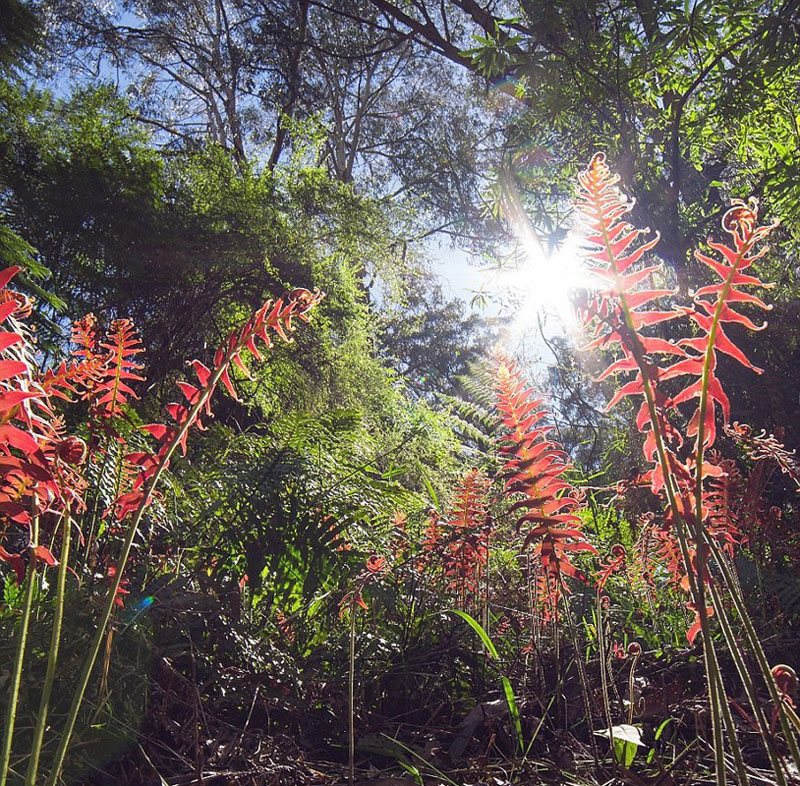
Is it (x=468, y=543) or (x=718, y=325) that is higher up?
(x=718, y=325)

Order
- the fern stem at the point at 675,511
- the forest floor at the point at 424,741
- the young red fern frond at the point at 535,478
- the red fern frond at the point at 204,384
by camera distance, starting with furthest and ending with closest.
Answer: the forest floor at the point at 424,741 < the young red fern frond at the point at 535,478 < the red fern frond at the point at 204,384 < the fern stem at the point at 675,511

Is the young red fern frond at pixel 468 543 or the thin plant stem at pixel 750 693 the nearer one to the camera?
the thin plant stem at pixel 750 693

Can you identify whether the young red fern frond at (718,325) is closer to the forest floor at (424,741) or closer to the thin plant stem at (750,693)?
the thin plant stem at (750,693)

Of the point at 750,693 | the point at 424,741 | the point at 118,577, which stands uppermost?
the point at 118,577

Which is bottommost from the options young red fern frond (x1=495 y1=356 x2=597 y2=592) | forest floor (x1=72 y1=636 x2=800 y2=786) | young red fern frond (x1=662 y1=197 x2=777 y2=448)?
forest floor (x1=72 y1=636 x2=800 y2=786)

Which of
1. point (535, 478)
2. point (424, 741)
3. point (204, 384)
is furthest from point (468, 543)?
point (204, 384)

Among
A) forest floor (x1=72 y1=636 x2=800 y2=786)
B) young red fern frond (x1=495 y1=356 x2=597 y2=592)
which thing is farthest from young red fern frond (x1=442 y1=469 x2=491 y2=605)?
young red fern frond (x1=495 y1=356 x2=597 y2=592)

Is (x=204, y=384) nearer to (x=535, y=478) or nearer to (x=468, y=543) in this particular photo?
(x=535, y=478)

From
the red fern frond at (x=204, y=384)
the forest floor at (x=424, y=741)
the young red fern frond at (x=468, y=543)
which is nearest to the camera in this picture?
the red fern frond at (x=204, y=384)

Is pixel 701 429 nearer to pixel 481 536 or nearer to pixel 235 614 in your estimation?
pixel 481 536

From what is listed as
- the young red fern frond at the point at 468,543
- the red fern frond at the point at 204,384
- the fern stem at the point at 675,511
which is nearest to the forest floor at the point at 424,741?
the young red fern frond at the point at 468,543

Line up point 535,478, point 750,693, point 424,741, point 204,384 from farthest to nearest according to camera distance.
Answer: point 424,741 < point 535,478 < point 204,384 < point 750,693

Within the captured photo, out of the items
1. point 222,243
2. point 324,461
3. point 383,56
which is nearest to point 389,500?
point 324,461

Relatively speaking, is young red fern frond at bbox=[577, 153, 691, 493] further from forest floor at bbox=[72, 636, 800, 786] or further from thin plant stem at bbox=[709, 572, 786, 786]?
forest floor at bbox=[72, 636, 800, 786]
